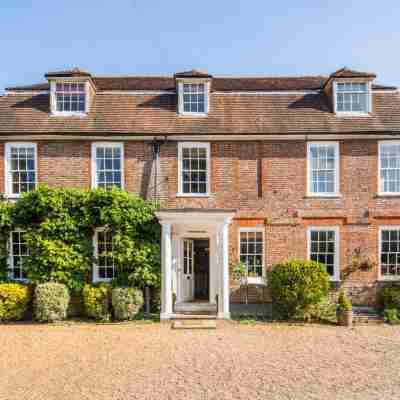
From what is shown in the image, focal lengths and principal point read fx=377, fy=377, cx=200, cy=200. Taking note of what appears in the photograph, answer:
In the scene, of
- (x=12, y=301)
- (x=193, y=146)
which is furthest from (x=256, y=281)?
(x=12, y=301)

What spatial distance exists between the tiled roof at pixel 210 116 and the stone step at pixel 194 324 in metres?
6.72

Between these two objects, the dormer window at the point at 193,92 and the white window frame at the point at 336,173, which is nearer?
the white window frame at the point at 336,173

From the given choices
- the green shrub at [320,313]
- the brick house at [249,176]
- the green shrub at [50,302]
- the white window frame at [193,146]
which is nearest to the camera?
the green shrub at [50,302]

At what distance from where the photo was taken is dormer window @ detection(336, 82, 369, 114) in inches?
587

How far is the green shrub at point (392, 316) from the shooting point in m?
12.4

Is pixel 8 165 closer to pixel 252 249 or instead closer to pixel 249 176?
pixel 249 176

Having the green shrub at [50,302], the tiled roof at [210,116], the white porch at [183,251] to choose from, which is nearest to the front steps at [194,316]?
the white porch at [183,251]

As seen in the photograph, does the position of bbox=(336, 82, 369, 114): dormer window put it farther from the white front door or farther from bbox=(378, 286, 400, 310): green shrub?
the white front door

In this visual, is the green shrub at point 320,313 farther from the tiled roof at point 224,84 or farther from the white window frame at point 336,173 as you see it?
the tiled roof at point 224,84

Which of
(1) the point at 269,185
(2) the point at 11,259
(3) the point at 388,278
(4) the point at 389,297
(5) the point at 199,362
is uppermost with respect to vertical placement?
(1) the point at 269,185

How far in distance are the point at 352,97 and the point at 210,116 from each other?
570cm

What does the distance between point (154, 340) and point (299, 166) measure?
817cm

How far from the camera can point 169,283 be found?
1282 cm

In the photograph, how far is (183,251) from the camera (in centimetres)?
1454
